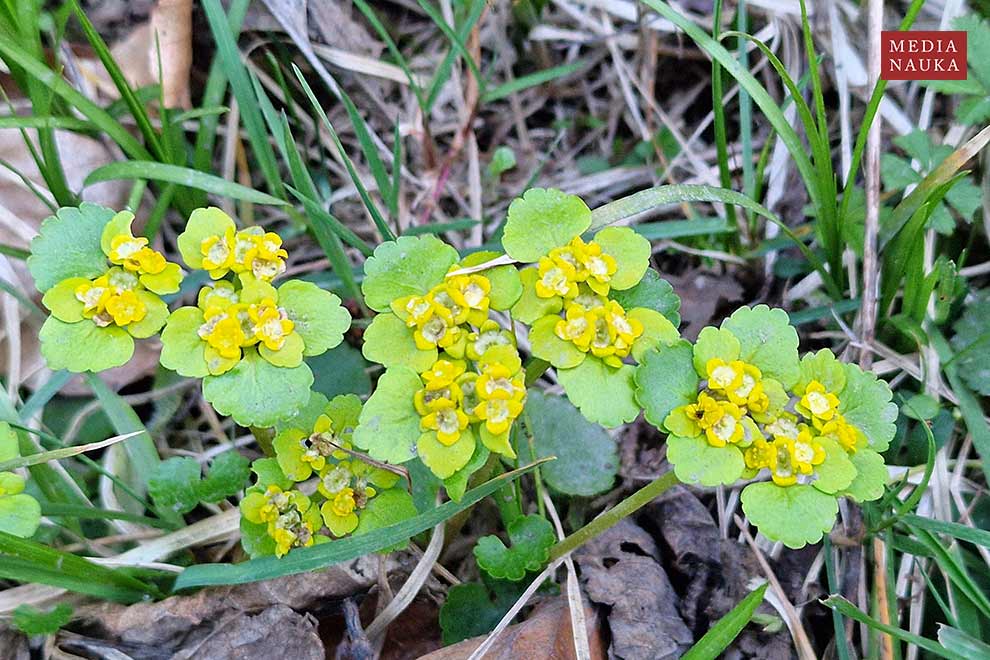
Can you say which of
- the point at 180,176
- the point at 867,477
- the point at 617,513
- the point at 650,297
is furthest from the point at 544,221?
the point at 180,176

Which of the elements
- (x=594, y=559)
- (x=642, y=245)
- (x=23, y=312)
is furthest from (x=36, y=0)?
(x=594, y=559)

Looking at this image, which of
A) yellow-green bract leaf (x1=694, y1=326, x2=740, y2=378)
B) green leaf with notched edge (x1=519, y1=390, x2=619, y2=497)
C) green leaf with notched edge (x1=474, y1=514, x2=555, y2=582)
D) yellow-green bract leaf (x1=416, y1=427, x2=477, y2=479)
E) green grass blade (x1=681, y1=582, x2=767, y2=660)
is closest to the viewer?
yellow-green bract leaf (x1=416, y1=427, x2=477, y2=479)

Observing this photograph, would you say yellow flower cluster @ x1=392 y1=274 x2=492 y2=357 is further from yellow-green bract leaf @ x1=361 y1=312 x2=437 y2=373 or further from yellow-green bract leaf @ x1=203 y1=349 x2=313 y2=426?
yellow-green bract leaf @ x1=203 y1=349 x2=313 y2=426

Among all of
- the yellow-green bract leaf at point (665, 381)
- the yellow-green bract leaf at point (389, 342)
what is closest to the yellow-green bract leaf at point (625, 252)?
the yellow-green bract leaf at point (665, 381)

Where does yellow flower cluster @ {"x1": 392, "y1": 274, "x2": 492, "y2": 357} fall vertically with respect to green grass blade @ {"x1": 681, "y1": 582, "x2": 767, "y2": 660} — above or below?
above

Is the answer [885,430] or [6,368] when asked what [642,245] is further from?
[6,368]

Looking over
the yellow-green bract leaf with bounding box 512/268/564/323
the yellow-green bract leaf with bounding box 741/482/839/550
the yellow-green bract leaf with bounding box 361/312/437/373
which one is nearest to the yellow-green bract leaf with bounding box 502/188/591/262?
the yellow-green bract leaf with bounding box 512/268/564/323
